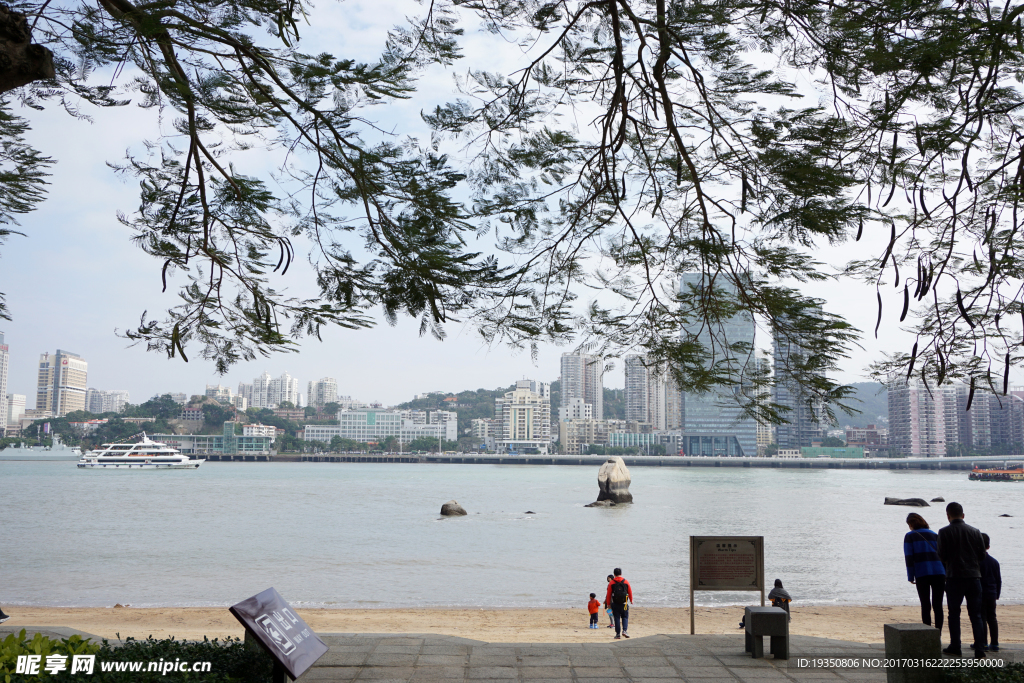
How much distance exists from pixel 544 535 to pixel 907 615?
625 inches

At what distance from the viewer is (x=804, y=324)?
3.91 metres

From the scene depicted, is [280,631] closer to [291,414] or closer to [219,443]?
[219,443]

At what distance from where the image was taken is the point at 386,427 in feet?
424

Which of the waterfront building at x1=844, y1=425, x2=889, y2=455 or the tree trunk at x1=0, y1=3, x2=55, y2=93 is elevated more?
the tree trunk at x1=0, y1=3, x2=55, y2=93

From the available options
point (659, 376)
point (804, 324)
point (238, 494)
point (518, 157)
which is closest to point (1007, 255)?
point (804, 324)

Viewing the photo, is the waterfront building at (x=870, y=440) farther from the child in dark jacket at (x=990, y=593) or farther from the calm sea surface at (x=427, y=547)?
the child in dark jacket at (x=990, y=593)

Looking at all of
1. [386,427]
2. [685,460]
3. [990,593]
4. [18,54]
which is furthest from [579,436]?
[18,54]

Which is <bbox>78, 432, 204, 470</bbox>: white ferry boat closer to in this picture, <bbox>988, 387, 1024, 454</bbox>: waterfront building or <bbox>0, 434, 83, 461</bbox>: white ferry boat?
<bbox>0, 434, 83, 461</bbox>: white ferry boat

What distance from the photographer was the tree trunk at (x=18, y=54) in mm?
3105

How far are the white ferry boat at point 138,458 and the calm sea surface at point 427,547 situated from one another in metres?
32.6

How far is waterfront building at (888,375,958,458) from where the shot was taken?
470cm

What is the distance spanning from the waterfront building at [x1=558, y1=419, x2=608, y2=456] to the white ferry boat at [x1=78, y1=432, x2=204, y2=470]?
51.1 meters

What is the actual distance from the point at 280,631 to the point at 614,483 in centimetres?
3852

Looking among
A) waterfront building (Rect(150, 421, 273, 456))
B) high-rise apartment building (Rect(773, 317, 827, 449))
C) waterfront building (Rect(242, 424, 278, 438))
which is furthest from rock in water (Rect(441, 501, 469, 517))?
waterfront building (Rect(242, 424, 278, 438))
